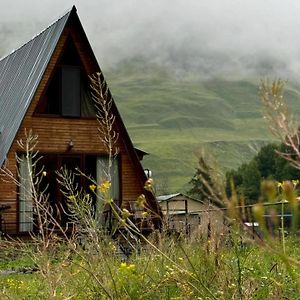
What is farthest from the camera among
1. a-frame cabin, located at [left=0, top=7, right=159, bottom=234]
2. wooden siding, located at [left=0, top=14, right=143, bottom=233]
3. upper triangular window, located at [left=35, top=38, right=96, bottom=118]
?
upper triangular window, located at [left=35, top=38, right=96, bottom=118]

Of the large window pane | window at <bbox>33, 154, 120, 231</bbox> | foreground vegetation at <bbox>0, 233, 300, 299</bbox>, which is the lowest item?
foreground vegetation at <bbox>0, 233, 300, 299</bbox>

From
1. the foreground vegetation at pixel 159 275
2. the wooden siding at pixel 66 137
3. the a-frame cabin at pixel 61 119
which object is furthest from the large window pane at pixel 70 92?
the foreground vegetation at pixel 159 275

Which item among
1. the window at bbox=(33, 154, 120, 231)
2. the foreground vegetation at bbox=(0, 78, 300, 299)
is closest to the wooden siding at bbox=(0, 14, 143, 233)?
the window at bbox=(33, 154, 120, 231)

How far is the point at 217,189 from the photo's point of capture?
1794 mm

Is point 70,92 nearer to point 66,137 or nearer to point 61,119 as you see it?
point 61,119

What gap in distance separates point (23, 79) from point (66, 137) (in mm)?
2400

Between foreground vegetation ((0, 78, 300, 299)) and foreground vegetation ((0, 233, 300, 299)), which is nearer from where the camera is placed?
foreground vegetation ((0, 78, 300, 299))

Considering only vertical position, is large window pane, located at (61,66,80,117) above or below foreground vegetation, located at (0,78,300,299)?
above

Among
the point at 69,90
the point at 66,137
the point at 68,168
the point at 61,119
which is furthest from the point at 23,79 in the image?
the point at 68,168

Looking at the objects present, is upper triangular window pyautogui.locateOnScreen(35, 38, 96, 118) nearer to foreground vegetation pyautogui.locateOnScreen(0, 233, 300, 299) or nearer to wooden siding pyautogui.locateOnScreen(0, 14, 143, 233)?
wooden siding pyautogui.locateOnScreen(0, 14, 143, 233)

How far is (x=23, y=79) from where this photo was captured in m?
21.2

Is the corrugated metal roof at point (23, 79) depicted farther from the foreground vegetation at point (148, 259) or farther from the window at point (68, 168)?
the foreground vegetation at point (148, 259)

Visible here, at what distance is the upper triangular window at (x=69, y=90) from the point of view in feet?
66.7

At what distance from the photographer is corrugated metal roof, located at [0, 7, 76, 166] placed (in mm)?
19484
